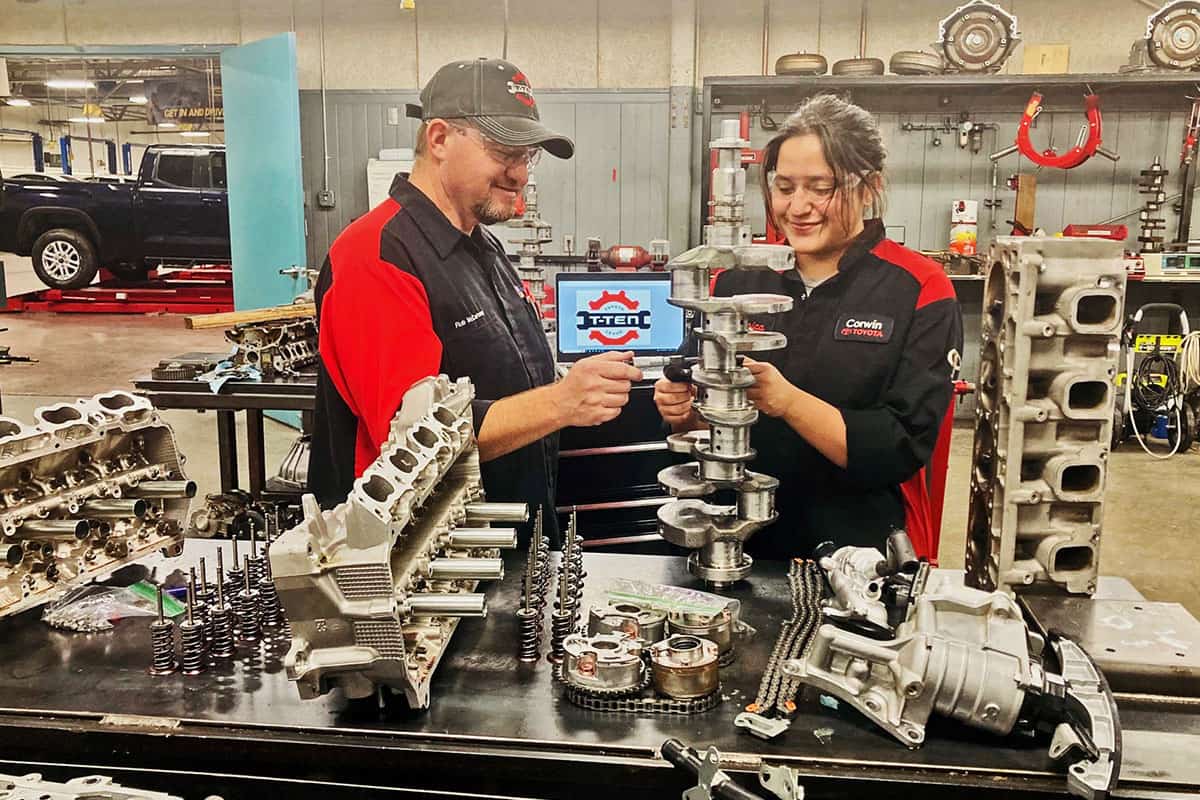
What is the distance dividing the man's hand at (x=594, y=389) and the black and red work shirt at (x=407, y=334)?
14 cm

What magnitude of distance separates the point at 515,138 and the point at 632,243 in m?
4.74

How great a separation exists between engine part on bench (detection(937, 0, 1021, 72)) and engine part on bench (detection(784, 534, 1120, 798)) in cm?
512

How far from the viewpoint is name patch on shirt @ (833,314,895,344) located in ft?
6.09

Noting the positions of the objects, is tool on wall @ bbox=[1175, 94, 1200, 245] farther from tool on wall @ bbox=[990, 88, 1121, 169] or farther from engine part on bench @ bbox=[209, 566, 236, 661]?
engine part on bench @ bbox=[209, 566, 236, 661]

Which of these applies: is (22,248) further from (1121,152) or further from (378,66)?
(1121,152)

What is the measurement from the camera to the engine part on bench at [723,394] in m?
1.53

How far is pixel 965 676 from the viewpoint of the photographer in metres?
1.15

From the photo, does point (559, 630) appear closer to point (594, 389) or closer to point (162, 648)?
point (594, 389)

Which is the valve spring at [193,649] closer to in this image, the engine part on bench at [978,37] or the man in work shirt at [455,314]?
the man in work shirt at [455,314]

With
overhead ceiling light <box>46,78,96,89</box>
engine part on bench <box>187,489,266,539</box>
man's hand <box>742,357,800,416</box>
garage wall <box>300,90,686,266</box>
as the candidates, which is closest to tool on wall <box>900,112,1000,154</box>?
garage wall <box>300,90,686,266</box>

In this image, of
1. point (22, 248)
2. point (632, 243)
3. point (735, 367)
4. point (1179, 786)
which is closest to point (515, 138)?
point (735, 367)

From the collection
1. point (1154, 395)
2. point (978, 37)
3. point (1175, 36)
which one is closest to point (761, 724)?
point (978, 37)

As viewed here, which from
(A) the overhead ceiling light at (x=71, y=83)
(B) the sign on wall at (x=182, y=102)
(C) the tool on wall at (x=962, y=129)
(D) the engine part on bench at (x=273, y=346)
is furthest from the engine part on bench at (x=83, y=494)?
(A) the overhead ceiling light at (x=71, y=83)

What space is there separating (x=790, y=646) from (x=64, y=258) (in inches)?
418
